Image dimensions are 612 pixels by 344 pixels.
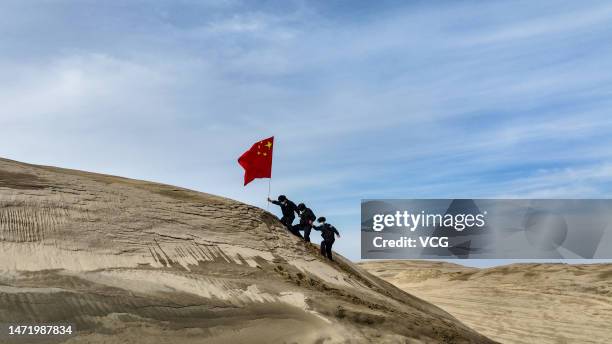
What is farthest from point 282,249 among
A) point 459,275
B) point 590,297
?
point 459,275

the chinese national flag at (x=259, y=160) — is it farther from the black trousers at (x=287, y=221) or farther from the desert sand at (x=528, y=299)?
the desert sand at (x=528, y=299)

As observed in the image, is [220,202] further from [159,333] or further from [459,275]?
[459,275]

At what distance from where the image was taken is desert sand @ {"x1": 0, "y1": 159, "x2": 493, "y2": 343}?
→ 26.6ft

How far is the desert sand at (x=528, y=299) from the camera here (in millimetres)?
17750

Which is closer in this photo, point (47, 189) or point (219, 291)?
point (219, 291)

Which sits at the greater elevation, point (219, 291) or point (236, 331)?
point (219, 291)

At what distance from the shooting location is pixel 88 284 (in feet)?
28.0

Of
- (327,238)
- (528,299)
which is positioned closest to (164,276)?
(327,238)

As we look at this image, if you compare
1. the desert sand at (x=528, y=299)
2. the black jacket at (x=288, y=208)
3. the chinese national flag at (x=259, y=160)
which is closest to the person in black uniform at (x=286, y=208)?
the black jacket at (x=288, y=208)

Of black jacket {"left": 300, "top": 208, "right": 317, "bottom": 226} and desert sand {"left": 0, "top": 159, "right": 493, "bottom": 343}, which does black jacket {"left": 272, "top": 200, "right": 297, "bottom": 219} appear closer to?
black jacket {"left": 300, "top": 208, "right": 317, "bottom": 226}

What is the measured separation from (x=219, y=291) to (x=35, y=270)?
280cm

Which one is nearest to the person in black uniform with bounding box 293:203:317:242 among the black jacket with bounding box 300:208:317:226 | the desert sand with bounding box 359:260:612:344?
the black jacket with bounding box 300:208:317:226

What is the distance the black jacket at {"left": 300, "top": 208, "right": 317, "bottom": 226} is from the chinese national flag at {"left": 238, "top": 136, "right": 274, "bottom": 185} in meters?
1.36

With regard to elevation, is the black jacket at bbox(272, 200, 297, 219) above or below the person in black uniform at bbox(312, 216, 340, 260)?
above
